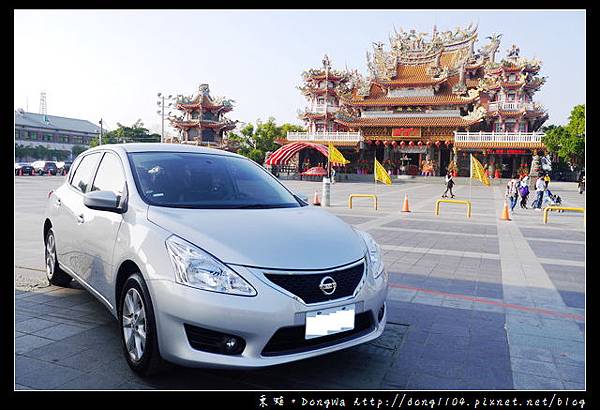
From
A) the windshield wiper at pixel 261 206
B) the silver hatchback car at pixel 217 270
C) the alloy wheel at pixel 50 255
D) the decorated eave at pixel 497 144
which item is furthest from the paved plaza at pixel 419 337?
the decorated eave at pixel 497 144

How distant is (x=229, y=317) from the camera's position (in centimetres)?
264

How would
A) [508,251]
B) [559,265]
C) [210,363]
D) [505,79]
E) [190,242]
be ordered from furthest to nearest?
[505,79] < [508,251] < [559,265] < [190,242] < [210,363]

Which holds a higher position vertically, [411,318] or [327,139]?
[327,139]

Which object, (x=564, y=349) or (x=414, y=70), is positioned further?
(x=414, y=70)

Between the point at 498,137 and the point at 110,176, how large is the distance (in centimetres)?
4250

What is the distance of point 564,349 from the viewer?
3.75m

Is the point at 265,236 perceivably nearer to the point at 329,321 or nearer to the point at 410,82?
the point at 329,321

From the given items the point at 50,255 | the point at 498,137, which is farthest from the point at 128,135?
the point at 50,255

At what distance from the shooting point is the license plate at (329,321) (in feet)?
9.17

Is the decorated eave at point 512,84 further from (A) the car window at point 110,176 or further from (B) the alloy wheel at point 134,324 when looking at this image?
(B) the alloy wheel at point 134,324

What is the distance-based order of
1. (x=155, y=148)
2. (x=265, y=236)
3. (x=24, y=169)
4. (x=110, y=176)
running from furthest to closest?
(x=24, y=169)
(x=155, y=148)
(x=110, y=176)
(x=265, y=236)
